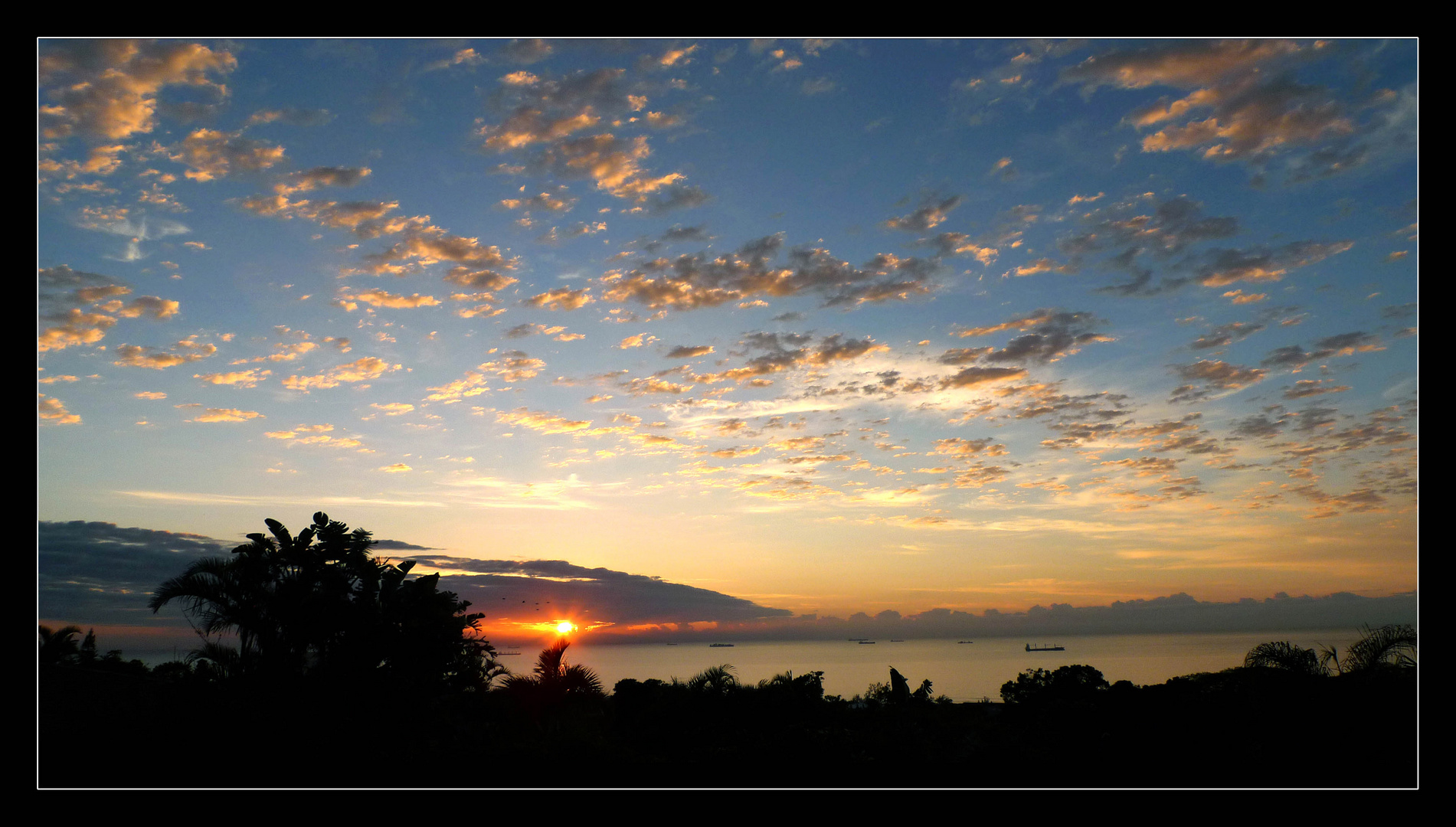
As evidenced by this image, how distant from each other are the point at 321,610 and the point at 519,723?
18.8 feet

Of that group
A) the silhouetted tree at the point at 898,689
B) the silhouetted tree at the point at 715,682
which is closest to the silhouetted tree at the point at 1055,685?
the silhouetted tree at the point at 898,689

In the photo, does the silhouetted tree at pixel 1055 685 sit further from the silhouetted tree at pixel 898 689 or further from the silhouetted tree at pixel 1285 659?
A: the silhouetted tree at pixel 1285 659

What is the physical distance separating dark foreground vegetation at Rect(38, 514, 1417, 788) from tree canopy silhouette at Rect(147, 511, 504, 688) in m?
0.03

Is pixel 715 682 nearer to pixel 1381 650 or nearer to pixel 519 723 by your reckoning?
pixel 519 723

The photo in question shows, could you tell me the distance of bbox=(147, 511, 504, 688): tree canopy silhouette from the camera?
1448 centimetres

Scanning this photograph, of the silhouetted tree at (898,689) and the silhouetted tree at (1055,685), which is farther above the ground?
the silhouetted tree at (1055,685)

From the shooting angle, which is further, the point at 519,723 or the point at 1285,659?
the point at 519,723

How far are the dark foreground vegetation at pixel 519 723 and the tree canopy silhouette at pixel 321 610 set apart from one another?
1.3 inches

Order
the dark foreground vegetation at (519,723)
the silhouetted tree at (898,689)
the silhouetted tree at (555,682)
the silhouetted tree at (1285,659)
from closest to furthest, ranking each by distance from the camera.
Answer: the dark foreground vegetation at (519,723) → the silhouetted tree at (1285,659) → the silhouetted tree at (555,682) → the silhouetted tree at (898,689)

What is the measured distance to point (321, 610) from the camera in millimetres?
15016

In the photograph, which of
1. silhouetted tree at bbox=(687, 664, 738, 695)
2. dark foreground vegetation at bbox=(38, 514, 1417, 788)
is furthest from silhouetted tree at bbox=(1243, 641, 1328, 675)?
silhouetted tree at bbox=(687, 664, 738, 695)

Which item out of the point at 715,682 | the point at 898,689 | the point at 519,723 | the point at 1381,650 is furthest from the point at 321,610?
the point at 1381,650

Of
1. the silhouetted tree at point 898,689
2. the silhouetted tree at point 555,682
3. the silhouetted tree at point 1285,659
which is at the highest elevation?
the silhouetted tree at point 1285,659

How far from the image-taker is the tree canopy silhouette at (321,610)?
14.5 m
